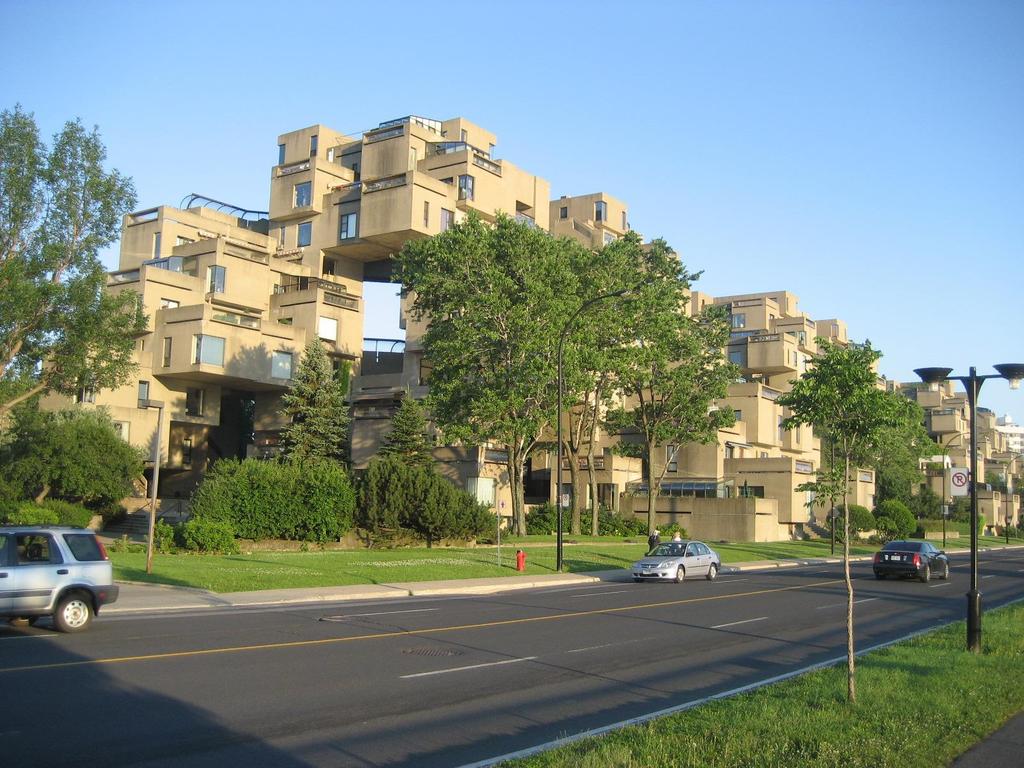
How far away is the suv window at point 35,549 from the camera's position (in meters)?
14.7

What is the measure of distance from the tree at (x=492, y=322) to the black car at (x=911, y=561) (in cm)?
1538

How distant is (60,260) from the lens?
121 feet

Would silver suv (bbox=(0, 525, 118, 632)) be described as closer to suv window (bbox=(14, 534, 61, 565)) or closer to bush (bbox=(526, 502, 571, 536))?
suv window (bbox=(14, 534, 61, 565))

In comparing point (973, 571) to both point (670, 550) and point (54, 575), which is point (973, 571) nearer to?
point (54, 575)

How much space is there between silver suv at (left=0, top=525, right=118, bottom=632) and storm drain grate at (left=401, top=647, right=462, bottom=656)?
17.7ft

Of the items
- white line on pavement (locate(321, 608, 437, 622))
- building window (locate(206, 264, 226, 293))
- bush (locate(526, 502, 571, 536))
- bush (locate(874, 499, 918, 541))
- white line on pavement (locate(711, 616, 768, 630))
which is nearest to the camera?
white line on pavement (locate(321, 608, 437, 622))

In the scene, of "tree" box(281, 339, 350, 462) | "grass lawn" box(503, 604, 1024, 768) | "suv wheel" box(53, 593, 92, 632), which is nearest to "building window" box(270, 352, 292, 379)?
"tree" box(281, 339, 350, 462)

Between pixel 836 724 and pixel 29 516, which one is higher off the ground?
pixel 29 516

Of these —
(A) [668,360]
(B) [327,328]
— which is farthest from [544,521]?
(B) [327,328]

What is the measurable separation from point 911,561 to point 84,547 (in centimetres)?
2819

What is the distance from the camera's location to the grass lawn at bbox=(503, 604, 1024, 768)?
24.6 ft

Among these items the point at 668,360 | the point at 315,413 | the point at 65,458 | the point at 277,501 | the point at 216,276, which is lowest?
the point at 277,501

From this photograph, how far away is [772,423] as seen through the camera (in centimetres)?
7138

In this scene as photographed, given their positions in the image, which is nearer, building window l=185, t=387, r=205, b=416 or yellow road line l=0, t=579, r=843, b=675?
yellow road line l=0, t=579, r=843, b=675
